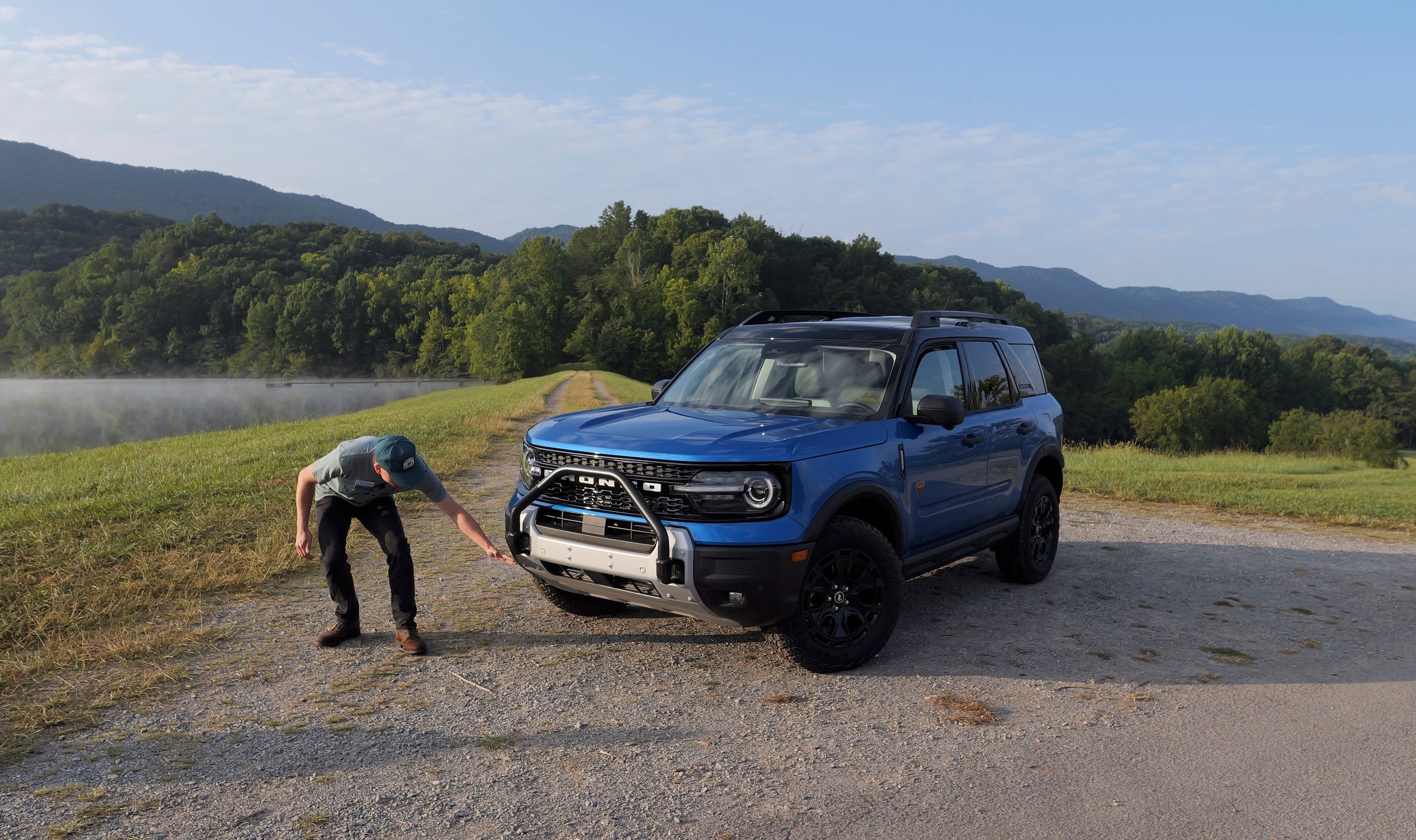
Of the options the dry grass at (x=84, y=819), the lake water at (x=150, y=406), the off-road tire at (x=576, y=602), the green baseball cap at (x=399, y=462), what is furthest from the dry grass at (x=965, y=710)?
the lake water at (x=150, y=406)

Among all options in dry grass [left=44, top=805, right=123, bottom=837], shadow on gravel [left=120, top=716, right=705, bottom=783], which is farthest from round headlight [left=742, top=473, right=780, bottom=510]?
dry grass [left=44, top=805, right=123, bottom=837]

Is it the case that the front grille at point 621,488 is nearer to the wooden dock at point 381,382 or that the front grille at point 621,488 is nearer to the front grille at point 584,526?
the front grille at point 584,526

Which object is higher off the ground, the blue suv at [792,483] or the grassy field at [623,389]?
the blue suv at [792,483]

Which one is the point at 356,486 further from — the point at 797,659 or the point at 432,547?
the point at 432,547

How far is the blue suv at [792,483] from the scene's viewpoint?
4.55 meters

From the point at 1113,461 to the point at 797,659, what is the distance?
15433 millimetres

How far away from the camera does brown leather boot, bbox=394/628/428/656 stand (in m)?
5.16

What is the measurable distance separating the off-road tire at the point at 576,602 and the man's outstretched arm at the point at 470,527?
0.57 meters

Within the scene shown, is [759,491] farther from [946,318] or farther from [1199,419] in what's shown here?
[1199,419]

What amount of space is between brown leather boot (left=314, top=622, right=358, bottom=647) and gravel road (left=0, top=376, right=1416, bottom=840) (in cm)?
7

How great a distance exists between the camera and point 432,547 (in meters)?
8.34

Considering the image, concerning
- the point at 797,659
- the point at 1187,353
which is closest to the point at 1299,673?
the point at 797,659

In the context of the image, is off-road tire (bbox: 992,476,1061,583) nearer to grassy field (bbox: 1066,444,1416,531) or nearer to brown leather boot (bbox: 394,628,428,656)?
brown leather boot (bbox: 394,628,428,656)

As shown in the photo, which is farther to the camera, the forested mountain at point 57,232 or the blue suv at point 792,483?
the forested mountain at point 57,232
